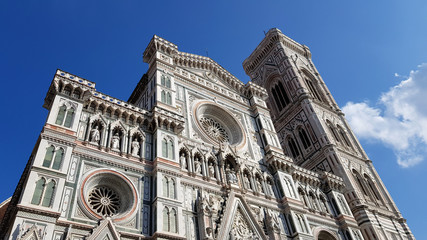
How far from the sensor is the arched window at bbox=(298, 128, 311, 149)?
31236 mm

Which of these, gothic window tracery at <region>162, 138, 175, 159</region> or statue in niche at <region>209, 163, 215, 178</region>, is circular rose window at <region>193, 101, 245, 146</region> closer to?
statue in niche at <region>209, 163, 215, 178</region>

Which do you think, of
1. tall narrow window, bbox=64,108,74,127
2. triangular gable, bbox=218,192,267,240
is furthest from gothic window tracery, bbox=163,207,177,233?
tall narrow window, bbox=64,108,74,127

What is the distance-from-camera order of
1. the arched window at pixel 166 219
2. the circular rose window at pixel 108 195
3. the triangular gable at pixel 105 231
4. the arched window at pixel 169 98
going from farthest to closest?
the arched window at pixel 169 98, the arched window at pixel 166 219, the circular rose window at pixel 108 195, the triangular gable at pixel 105 231

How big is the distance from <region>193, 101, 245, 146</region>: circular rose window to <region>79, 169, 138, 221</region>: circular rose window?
23.8ft

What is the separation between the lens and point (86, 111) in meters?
15.5

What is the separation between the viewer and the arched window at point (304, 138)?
31.2 metres

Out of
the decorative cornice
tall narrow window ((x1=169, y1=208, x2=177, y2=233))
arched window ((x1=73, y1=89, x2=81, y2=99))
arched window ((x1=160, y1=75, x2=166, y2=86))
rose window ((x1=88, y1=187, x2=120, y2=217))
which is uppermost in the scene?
the decorative cornice

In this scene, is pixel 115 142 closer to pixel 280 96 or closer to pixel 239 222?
pixel 239 222

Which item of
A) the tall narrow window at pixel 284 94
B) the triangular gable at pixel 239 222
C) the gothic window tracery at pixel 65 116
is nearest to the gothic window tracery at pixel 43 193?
the gothic window tracery at pixel 65 116

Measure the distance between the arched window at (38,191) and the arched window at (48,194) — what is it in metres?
0.14

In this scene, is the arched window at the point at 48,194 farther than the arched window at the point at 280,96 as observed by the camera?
No

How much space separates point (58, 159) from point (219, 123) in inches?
465

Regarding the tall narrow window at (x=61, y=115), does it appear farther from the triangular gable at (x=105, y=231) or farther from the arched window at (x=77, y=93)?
the triangular gable at (x=105, y=231)

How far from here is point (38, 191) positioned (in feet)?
37.3
